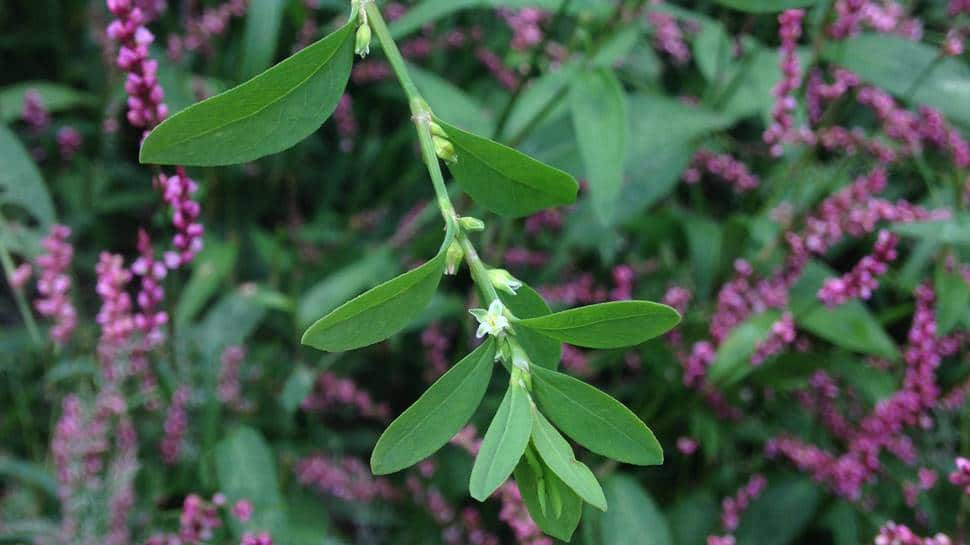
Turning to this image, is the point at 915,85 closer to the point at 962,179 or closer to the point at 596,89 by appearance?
the point at 962,179

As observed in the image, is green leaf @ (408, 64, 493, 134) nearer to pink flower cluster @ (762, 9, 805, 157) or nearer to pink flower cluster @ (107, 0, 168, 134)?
pink flower cluster @ (762, 9, 805, 157)

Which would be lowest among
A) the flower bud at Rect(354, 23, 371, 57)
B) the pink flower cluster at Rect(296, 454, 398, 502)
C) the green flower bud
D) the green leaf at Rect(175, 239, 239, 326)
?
the pink flower cluster at Rect(296, 454, 398, 502)

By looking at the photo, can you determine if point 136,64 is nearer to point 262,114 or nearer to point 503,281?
point 262,114

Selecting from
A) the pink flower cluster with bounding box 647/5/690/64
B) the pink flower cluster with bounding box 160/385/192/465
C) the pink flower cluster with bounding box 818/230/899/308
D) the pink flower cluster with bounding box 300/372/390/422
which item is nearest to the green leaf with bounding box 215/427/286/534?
the pink flower cluster with bounding box 160/385/192/465

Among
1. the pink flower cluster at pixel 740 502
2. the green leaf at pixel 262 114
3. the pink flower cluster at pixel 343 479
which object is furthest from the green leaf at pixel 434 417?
the pink flower cluster at pixel 343 479

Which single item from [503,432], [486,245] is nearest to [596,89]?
[486,245]

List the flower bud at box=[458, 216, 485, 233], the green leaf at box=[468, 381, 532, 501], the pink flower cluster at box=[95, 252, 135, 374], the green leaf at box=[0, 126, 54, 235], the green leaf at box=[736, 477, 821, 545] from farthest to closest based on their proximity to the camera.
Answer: the green leaf at box=[736, 477, 821, 545]
the green leaf at box=[0, 126, 54, 235]
the pink flower cluster at box=[95, 252, 135, 374]
the flower bud at box=[458, 216, 485, 233]
the green leaf at box=[468, 381, 532, 501]

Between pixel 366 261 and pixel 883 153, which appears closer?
pixel 883 153
